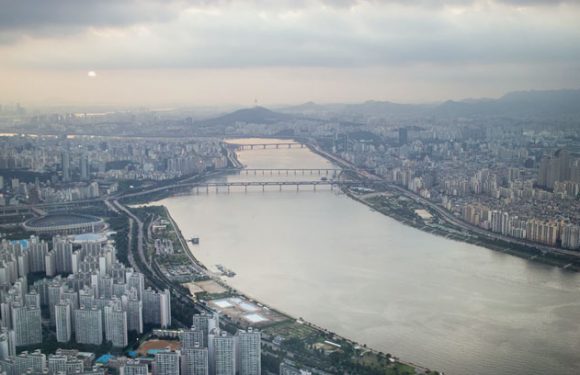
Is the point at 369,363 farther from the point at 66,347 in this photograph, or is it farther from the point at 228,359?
the point at 66,347

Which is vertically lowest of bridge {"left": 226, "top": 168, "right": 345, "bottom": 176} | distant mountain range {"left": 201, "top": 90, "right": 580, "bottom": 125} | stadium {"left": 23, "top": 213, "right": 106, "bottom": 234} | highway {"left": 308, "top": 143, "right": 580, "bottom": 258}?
highway {"left": 308, "top": 143, "right": 580, "bottom": 258}

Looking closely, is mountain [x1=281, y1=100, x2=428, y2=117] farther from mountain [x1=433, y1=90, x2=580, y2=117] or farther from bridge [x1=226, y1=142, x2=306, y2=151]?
mountain [x1=433, y1=90, x2=580, y2=117]

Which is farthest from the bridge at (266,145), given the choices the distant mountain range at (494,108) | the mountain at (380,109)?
the mountain at (380,109)

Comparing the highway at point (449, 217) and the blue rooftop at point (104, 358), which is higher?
the highway at point (449, 217)

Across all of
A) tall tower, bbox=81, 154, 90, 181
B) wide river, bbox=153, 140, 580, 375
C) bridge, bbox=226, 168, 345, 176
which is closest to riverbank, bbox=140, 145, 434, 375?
wide river, bbox=153, 140, 580, 375

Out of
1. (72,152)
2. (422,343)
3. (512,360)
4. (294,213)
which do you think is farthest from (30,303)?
(72,152)

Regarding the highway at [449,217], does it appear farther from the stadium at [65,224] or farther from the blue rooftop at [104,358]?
the blue rooftop at [104,358]
